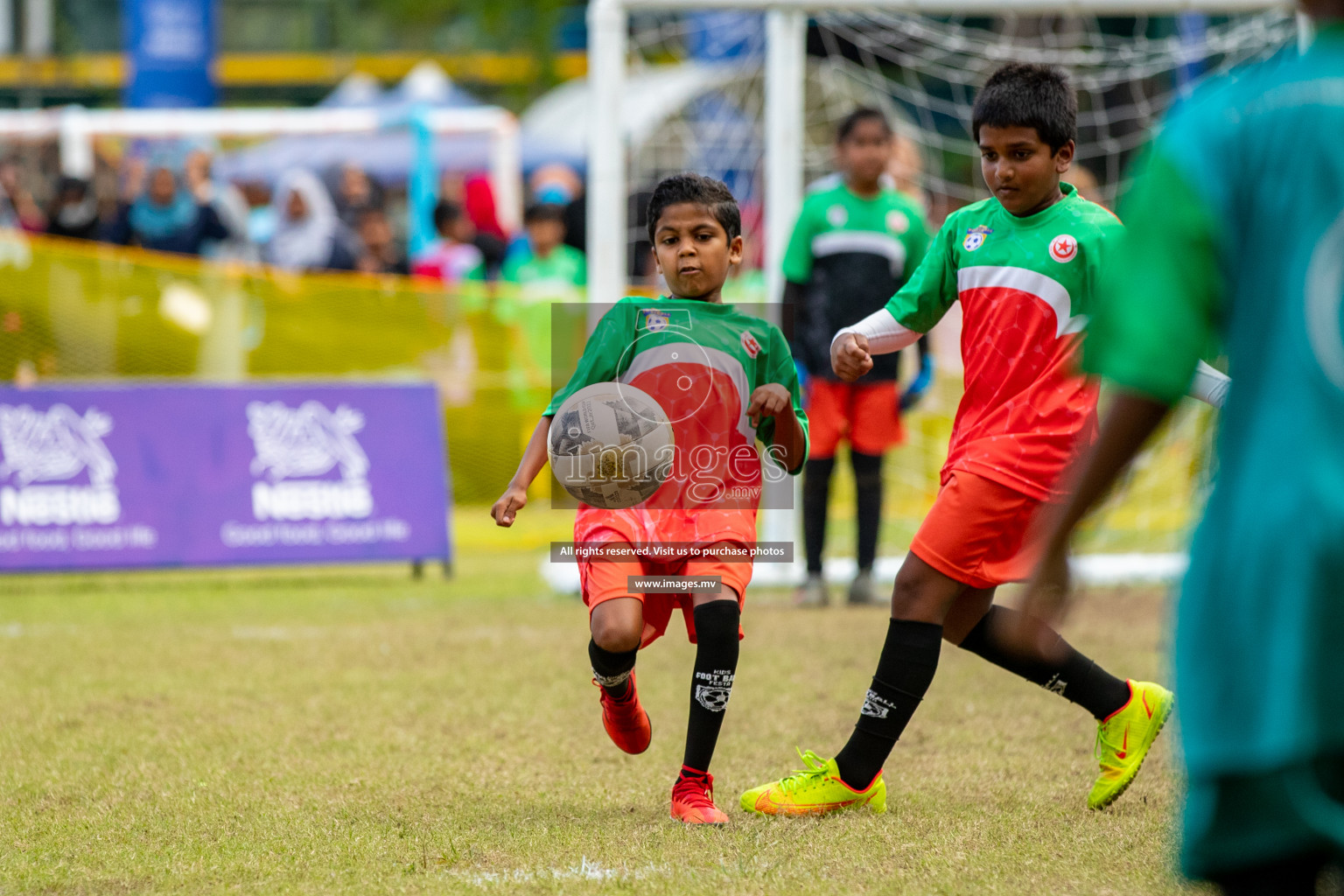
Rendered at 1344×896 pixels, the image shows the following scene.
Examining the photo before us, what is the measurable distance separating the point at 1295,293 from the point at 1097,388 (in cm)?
206

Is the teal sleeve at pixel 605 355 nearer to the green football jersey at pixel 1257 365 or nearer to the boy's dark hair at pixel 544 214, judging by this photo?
the green football jersey at pixel 1257 365

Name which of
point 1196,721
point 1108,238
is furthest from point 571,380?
point 1196,721

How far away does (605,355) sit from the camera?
4051mm

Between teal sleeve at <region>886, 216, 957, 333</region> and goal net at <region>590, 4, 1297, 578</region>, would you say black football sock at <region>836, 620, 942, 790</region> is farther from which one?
goal net at <region>590, 4, 1297, 578</region>

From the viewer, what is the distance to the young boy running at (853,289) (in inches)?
Answer: 316

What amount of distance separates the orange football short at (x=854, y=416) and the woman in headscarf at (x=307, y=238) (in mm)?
6769

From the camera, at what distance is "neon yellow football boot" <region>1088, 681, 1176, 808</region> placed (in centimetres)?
411

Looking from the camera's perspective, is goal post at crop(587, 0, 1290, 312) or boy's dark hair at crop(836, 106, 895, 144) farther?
goal post at crop(587, 0, 1290, 312)

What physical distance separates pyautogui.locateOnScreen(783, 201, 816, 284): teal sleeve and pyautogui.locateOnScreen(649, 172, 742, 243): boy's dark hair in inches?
154

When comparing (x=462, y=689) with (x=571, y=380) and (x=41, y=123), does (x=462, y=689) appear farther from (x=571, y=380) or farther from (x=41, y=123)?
(x=41, y=123)

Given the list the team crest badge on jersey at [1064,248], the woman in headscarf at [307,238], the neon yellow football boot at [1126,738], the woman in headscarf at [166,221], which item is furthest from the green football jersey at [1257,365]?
the woman in headscarf at [166,221]

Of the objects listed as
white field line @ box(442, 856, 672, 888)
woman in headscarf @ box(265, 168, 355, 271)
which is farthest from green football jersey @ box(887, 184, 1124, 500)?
woman in headscarf @ box(265, 168, 355, 271)

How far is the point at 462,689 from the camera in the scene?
605 cm

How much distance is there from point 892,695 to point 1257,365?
214 cm
